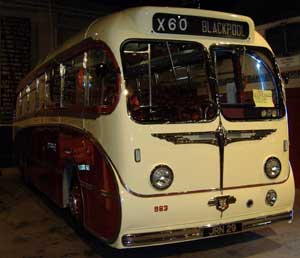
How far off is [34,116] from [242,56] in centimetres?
461

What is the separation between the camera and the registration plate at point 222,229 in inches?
193

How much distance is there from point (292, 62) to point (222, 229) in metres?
5.28

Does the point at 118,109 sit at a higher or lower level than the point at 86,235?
higher

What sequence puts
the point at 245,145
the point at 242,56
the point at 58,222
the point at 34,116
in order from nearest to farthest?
the point at 245,145 → the point at 242,56 → the point at 58,222 → the point at 34,116

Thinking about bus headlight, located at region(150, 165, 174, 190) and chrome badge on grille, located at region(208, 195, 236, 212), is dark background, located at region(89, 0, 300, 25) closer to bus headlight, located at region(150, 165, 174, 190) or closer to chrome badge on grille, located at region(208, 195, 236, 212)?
chrome badge on grille, located at region(208, 195, 236, 212)

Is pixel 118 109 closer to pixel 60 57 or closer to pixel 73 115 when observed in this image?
pixel 73 115

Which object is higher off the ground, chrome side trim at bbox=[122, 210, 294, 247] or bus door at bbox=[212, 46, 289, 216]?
bus door at bbox=[212, 46, 289, 216]

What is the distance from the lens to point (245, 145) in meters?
5.19

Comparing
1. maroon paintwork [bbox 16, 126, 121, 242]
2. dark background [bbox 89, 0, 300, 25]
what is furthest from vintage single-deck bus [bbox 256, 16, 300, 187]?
maroon paintwork [bbox 16, 126, 121, 242]

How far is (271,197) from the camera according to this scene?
209 inches

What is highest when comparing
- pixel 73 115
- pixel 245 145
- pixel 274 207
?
pixel 73 115

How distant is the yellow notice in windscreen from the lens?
5.42m

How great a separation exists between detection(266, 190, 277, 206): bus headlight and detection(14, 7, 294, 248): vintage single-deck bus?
0.01 metres

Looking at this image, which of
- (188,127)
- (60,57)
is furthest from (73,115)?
(188,127)
